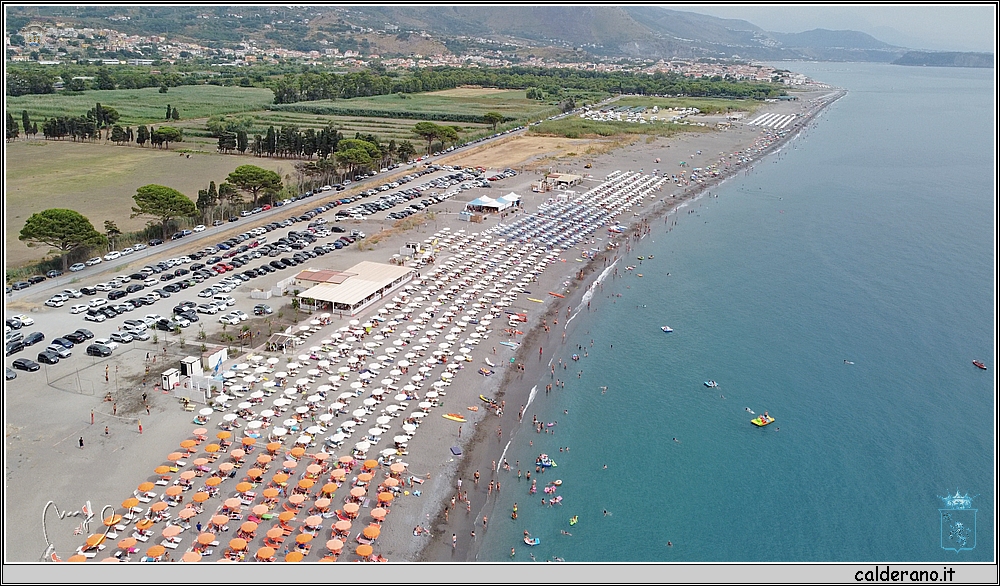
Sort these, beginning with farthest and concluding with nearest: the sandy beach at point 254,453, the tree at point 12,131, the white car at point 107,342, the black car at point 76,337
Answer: the tree at point 12,131 < the black car at point 76,337 < the white car at point 107,342 < the sandy beach at point 254,453

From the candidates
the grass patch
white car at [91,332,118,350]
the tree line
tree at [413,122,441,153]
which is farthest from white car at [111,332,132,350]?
the tree line

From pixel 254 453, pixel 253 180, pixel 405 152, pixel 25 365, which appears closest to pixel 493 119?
pixel 405 152

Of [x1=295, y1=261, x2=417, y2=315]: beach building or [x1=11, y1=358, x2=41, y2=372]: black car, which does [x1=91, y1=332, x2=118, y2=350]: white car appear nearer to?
[x1=11, y1=358, x2=41, y2=372]: black car

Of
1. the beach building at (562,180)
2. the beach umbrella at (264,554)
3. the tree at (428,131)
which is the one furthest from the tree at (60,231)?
the tree at (428,131)

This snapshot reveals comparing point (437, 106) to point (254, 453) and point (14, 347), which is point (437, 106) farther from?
point (254, 453)

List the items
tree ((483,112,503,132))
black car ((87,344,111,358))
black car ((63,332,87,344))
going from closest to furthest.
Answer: black car ((87,344,111,358))
black car ((63,332,87,344))
tree ((483,112,503,132))

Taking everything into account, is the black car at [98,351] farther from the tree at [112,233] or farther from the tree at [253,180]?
the tree at [253,180]
